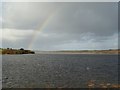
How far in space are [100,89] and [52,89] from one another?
31.2ft

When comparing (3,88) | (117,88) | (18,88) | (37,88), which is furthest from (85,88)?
(3,88)

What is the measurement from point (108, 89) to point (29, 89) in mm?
15754

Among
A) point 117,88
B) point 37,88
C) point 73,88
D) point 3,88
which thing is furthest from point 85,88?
point 3,88

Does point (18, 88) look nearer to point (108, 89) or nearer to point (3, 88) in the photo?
point (3, 88)

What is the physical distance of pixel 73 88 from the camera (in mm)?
44969

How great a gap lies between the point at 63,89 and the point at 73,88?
8.22 ft

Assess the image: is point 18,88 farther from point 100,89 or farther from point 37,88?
point 100,89

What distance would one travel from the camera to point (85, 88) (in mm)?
44656

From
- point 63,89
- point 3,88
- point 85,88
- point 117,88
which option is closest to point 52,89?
point 63,89

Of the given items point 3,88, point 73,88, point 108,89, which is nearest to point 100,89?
point 108,89

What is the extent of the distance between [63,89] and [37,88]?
5.38 metres

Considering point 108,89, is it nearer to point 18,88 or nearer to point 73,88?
point 73,88

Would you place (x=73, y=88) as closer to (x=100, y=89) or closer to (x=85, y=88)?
(x=85, y=88)

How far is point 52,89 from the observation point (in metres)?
42.5
